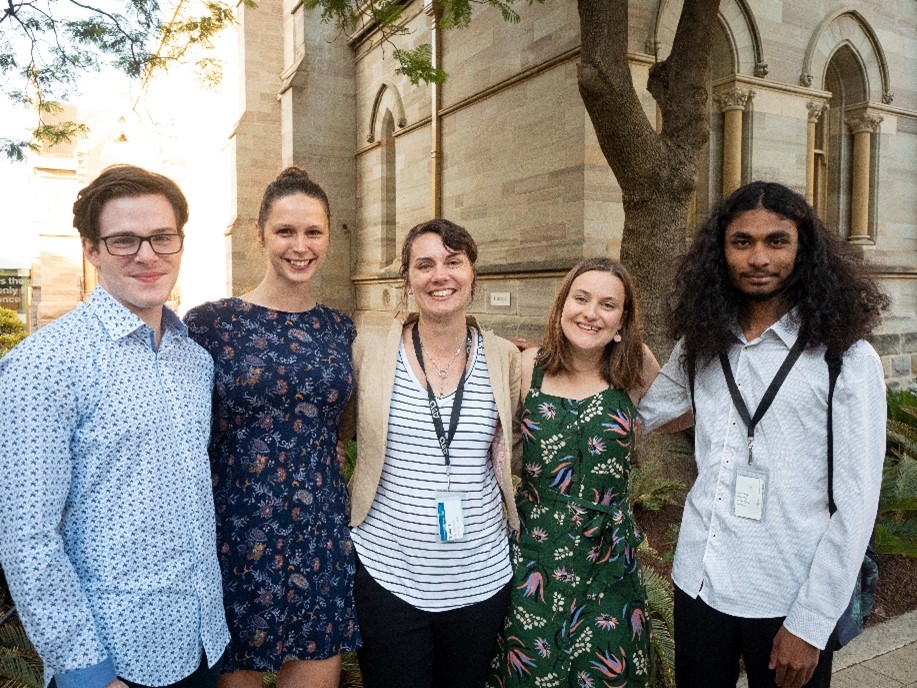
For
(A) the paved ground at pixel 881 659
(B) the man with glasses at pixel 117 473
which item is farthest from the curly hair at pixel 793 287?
(A) the paved ground at pixel 881 659

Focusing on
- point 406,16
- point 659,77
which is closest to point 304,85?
point 406,16

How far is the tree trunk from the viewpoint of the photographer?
492 centimetres

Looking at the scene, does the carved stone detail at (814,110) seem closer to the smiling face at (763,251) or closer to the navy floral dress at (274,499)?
the smiling face at (763,251)

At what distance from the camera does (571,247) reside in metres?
7.82

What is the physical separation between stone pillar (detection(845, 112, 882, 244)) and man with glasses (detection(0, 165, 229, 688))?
1063 cm

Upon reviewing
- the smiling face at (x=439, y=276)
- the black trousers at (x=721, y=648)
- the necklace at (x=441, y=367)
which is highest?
the smiling face at (x=439, y=276)

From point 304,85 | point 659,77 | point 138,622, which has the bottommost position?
point 138,622

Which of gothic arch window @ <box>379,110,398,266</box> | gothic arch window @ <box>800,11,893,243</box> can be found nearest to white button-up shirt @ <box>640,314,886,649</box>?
gothic arch window @ <box>800,11,893,243</box>

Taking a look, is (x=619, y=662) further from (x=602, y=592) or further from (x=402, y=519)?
(x=402, y=519)

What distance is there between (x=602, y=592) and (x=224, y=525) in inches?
51.0

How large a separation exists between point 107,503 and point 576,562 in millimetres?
1476

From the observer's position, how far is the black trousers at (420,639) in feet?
7.18

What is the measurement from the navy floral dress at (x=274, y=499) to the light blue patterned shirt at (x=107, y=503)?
259 mm

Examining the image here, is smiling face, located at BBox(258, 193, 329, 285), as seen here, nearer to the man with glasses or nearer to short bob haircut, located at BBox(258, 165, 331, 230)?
short bob haircut, located at BBox(258, 165, 331, 230)
